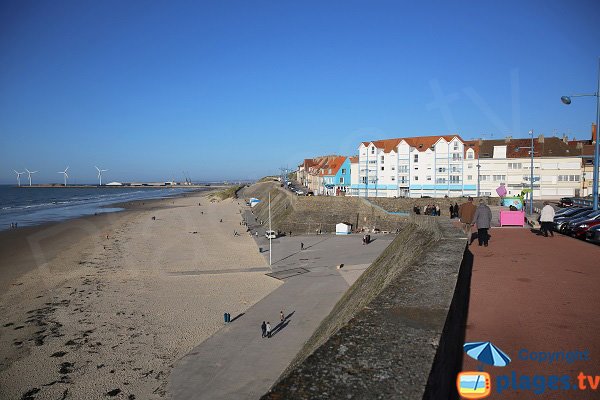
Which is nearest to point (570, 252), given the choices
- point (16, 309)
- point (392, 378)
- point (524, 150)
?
point (392, 378)

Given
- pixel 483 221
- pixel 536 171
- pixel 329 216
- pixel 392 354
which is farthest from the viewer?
pixel 536 171

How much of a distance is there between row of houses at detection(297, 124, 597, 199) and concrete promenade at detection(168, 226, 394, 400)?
27.9 metres

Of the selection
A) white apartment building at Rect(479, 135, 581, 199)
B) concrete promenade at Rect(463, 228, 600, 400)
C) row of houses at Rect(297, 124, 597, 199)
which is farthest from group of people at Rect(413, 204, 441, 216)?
concrete promenade at Rect(463, 228, 600, 400)

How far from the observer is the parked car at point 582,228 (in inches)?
549

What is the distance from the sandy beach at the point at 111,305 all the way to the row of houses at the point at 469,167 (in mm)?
24718

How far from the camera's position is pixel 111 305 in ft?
69.8

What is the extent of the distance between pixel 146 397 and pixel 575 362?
1246cm

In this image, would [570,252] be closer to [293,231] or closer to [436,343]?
[436,343]

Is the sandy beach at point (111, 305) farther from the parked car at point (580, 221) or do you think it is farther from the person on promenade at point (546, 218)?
the parked car at point (580, 221)

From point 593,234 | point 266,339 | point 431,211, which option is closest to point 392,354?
point 593,234

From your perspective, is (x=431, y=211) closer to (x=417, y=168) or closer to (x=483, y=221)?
(x=417, y=168)

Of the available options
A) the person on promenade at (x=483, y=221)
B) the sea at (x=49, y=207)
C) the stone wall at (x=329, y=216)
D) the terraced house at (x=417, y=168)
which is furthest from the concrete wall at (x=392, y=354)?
the sea at (x=49, y=207)

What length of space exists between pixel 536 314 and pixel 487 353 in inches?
75.4

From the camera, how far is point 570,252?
10664 millimetres
